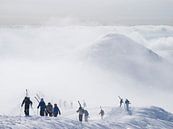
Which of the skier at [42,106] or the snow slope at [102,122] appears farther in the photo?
the skier at [42,106]

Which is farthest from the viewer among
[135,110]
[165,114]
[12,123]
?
[165,114]

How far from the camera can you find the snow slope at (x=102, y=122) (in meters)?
66.2

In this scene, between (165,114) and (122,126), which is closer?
(122,126)

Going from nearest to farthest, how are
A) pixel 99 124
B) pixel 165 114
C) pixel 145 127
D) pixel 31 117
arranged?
pixel 31 117, pixel 99 124, pixel 145 127, pixel 165 114

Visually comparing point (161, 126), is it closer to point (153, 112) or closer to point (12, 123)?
point (153, 112)

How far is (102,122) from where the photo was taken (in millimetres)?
82188

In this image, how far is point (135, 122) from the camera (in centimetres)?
9538

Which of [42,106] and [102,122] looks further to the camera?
[102,122]

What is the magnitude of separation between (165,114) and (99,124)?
1864 inches

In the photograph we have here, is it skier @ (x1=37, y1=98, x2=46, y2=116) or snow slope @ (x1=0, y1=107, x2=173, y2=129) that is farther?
skier @ (x1=37, y1=98, x2=46, y2=116)

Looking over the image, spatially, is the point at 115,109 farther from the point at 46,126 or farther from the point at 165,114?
the point at 46,126

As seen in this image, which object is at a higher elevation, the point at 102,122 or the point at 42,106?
the point at 42,106

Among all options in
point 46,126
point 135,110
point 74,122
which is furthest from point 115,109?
point 46,126

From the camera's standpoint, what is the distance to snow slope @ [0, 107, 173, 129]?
66.2 metres
